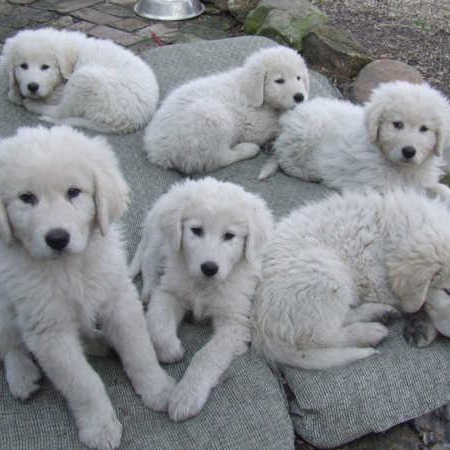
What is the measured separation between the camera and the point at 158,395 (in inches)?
114

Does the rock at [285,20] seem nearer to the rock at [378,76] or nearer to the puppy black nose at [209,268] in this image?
the rock at [378,76]

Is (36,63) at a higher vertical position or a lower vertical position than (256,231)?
lower

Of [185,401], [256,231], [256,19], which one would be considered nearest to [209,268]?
[256,231]

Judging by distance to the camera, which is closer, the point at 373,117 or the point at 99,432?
the point at 99,432

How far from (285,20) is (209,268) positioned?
4770 mm

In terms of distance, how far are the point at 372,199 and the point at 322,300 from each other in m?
0.75

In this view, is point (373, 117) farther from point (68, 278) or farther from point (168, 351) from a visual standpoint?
point (68, 278)

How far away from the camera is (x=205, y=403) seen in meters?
2.97

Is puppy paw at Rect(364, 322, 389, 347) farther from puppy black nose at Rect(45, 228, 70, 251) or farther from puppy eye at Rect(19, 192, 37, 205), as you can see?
puppy eye at Rect(19, 192, 37, 205)

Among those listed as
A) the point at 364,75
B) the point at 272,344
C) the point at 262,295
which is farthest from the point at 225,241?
the point at 364,75

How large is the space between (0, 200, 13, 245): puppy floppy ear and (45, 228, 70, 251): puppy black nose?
0.20 meters

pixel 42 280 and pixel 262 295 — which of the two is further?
pixel 262 295

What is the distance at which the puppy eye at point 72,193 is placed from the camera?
2.49 meters

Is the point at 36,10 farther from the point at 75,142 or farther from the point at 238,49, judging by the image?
the point at 75,142
